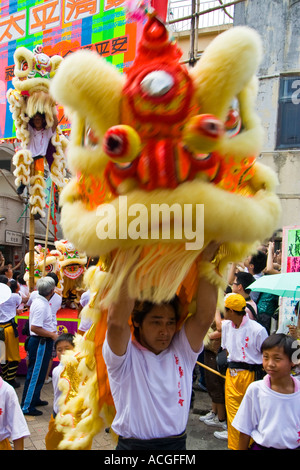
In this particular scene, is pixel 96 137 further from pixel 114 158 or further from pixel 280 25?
pixel 280 25

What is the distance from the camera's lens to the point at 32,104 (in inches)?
197

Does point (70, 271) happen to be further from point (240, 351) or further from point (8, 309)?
point (240, 351)

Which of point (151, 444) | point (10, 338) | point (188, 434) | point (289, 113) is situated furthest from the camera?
point (289, 113)

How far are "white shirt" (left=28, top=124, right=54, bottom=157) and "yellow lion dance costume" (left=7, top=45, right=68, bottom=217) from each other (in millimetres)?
64

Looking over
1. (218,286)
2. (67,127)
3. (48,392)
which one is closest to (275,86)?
(67,127)

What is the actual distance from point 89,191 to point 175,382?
80cm

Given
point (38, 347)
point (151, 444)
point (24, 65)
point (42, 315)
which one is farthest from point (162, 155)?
point (24, 65)

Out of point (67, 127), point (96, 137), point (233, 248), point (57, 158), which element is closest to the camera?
point (96, 137)

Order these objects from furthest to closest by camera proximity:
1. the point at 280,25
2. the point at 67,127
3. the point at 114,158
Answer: the point at 280,25 → the point at 67,127 → the point at 114,158

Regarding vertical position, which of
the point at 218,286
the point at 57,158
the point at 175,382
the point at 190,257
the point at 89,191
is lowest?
the point at 175,382

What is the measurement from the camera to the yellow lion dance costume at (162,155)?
1.14 meters

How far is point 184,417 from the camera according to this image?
1.46 metres

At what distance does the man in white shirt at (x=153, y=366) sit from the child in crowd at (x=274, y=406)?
0.70 m

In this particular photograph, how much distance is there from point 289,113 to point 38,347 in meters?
6.97
